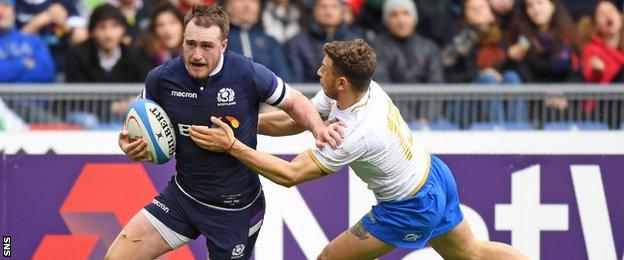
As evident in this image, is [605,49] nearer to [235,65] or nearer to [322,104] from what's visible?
[322,104]

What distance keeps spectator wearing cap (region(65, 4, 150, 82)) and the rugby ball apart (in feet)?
13.0

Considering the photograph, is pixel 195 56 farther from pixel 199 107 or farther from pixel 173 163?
pixel 173 163

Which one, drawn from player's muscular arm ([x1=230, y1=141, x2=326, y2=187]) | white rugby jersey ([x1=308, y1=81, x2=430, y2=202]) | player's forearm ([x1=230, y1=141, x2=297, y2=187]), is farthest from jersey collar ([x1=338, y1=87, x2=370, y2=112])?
player's forearm ([x1=230, y1=141, x2=297, y2=187])

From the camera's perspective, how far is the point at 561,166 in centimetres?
1152

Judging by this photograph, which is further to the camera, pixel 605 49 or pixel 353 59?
pixel 605 49

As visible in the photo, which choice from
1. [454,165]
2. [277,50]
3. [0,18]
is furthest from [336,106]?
[0,18]

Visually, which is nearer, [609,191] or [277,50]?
[609,191]

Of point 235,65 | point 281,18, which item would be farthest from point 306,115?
point 281,18

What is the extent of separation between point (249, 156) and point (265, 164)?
128 millimetres

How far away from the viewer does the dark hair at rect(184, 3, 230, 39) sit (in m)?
9.20

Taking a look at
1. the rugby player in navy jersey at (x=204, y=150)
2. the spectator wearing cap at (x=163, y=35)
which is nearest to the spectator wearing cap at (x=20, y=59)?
the spectator wearing cap at (x=163, y=35)

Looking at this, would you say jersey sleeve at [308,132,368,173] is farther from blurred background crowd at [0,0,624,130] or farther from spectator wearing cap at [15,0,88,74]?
spectator wearing cap at [15,0,88,74]

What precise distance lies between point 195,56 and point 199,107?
1.19 feet

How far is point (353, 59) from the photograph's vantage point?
A: 30.1 ft
